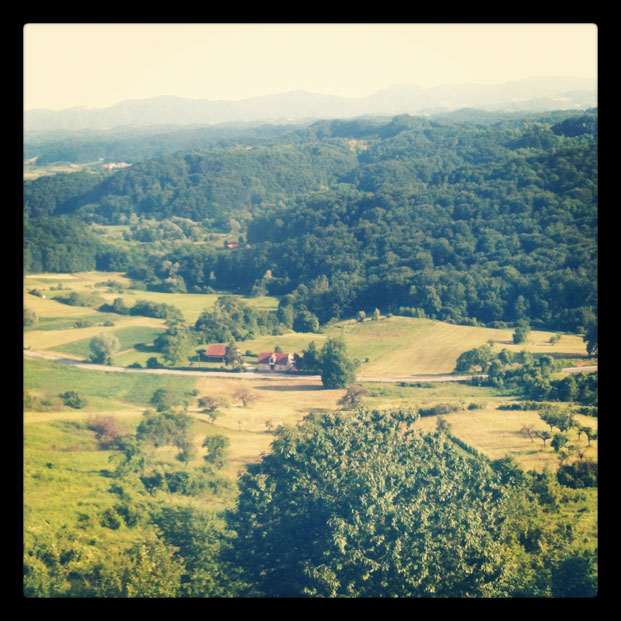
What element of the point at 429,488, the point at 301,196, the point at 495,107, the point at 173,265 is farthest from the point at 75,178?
the point at 429,488

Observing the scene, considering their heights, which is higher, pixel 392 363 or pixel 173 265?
pixel 173 265

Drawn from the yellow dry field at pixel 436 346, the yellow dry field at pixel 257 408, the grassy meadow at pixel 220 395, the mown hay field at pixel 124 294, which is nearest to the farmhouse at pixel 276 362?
the grassy meadow at pixel 220 395

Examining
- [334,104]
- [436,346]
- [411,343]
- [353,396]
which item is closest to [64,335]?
[353,396]

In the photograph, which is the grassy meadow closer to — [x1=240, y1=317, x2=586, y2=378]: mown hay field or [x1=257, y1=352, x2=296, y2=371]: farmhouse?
[x1=240, y1=317, x2=586, y2=378]: mown hay field

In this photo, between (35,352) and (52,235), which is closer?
(35,352)

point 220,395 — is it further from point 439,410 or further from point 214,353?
point 439,410
